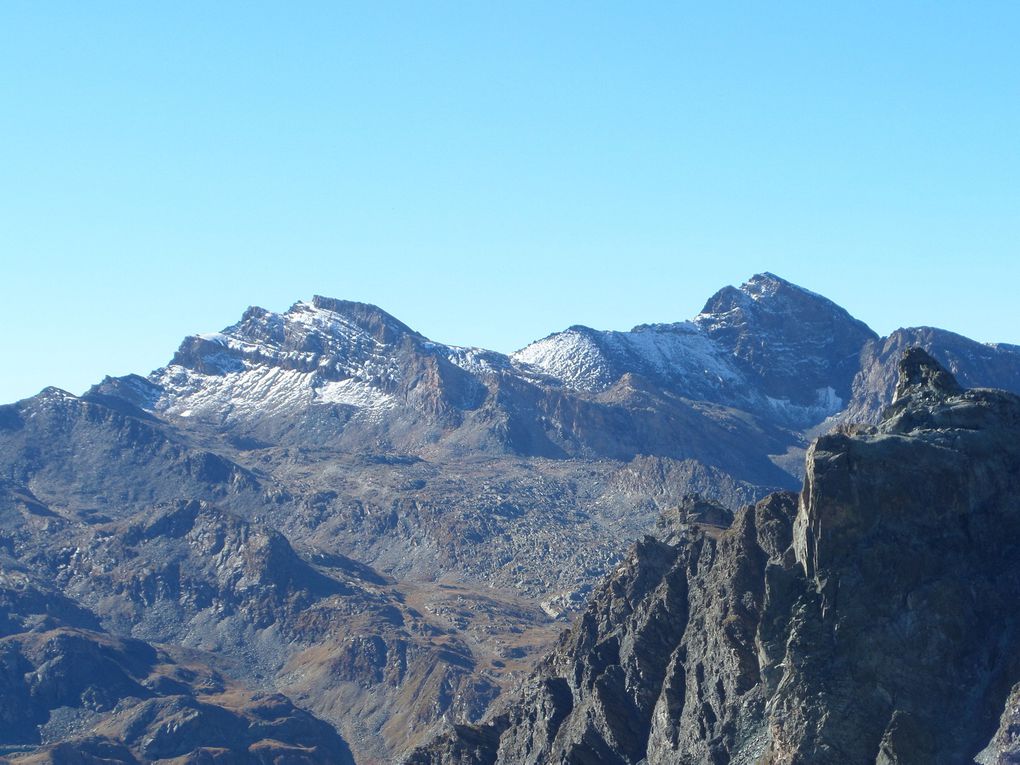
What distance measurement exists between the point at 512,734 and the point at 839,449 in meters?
86.5

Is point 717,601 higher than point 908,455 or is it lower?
lower

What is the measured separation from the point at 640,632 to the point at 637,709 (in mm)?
11107

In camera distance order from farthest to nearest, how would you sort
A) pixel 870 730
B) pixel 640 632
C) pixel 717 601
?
pixel 640 632 < pixel 717 601 < pixel 870 730

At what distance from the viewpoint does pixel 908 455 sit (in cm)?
11956

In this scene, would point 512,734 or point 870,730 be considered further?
point 512,734

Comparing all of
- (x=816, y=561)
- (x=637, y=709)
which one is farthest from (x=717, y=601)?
(x=816, y=561)

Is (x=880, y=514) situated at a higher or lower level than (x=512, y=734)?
higher

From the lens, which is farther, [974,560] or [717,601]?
[717,601]

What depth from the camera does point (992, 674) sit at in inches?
4446

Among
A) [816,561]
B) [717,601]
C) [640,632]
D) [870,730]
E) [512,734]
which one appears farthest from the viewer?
[512,734]

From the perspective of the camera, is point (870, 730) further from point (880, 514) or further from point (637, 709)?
point (637, 709)

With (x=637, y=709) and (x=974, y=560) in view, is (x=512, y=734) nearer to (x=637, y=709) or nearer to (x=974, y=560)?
(x=637, y=709)


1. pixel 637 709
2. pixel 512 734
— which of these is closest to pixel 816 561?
pixel 637 709

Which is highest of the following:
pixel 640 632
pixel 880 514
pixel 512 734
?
pixel 880 514
